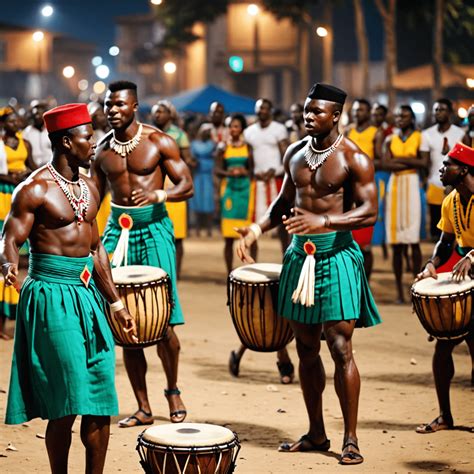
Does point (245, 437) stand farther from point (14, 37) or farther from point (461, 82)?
point (14, 37)

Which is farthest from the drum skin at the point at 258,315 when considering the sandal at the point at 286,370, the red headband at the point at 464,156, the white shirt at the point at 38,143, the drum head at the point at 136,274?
the white shirt at the point at 38,143

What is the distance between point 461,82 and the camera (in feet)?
139

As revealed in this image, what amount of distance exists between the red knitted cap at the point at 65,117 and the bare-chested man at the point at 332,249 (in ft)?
5.64

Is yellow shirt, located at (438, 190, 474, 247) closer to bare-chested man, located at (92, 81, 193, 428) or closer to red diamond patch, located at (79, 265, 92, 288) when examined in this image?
bare-chested man, located at (92, 81, 193, 428)

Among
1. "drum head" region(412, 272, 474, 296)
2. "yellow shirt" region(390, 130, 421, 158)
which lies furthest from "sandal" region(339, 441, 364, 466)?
"yellow shirt" region(390, 130, 421, 158)

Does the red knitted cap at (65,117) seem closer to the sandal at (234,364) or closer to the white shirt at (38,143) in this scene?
the sandal at (234,364)

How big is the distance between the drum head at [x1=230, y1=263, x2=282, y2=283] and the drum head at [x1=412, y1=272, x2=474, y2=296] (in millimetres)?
966

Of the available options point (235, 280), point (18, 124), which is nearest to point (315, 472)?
point (235, 280)

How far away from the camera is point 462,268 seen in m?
8.29

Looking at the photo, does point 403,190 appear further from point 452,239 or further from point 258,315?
point 258,315

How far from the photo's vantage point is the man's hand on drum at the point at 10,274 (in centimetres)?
627

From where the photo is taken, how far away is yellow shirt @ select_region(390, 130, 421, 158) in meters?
14.5

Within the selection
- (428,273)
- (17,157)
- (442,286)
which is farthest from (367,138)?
(442,286)

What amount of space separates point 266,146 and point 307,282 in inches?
328
